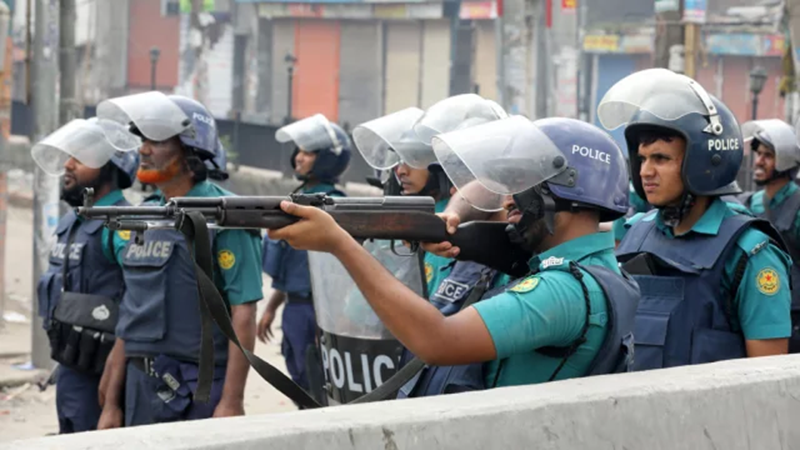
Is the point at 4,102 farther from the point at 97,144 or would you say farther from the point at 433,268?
the point at 433,268

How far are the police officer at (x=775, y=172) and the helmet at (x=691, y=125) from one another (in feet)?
8.81

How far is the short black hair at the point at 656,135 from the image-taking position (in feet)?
14.0

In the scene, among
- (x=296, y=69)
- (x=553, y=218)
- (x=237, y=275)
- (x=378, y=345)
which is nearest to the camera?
(x=553, y=218)

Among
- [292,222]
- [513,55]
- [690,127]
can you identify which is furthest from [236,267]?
[513,55]

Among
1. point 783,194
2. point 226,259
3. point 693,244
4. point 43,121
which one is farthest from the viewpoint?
point 43,121

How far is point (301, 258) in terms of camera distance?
25.9ft

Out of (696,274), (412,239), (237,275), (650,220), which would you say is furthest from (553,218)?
(237,275)

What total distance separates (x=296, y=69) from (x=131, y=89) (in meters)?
5.64

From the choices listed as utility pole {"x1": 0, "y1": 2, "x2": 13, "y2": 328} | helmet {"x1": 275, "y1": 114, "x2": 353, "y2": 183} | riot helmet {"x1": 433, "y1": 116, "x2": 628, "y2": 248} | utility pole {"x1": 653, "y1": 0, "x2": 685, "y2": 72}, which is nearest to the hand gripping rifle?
riot helmet {"x1": 433, "y1": 116, "x2": 628, "y2": 248}

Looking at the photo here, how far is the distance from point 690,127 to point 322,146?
13.6ft

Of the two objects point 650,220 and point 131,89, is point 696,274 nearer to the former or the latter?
point 650,220

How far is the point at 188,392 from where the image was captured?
493cm

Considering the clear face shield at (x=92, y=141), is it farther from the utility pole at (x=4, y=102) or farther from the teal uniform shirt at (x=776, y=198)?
the utility pole at (x=4, y=102)

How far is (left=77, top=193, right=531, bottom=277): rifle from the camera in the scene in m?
3.10
